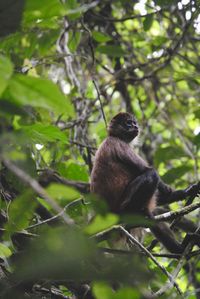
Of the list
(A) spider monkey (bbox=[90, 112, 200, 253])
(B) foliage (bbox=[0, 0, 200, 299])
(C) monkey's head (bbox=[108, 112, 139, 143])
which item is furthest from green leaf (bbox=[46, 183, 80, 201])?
(C) monkey's head (bbox=[108, 112, 139, 143])

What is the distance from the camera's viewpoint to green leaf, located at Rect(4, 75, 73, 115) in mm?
1214

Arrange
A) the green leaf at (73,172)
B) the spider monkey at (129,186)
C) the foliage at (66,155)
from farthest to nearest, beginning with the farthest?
the spider monkey at (129,186) < the green leaf at (73,172) < the foliage at (66,155)

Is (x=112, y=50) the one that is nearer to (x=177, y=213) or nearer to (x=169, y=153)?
(x=169, y=153)

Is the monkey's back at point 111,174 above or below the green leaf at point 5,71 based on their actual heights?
below

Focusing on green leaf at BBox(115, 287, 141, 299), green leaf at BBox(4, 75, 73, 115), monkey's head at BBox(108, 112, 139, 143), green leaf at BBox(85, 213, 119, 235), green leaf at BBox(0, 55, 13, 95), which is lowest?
monkey's head at BBox(108, 112, 139, 143)

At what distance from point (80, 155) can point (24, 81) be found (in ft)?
15.7

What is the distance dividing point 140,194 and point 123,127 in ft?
4.67

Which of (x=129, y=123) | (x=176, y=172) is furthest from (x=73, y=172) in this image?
(x=129, y=123)

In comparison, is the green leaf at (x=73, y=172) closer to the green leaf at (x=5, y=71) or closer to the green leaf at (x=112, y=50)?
the green leaf at (x=112, y=50)

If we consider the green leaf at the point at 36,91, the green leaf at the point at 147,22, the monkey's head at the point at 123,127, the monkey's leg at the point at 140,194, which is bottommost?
the monkey's leg at the point at 140,194

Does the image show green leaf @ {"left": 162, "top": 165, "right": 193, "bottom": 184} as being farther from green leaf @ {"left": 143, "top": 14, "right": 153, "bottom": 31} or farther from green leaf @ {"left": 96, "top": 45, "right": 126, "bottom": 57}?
green leaf @ {"left": 143, "top": 14, "right": 153, "bottom": 31}

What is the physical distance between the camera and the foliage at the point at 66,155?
0.98 m

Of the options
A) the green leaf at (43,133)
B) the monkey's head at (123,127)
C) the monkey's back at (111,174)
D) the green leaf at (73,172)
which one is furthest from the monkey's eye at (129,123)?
the green leaf at (43,133)

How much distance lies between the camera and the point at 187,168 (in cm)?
495
